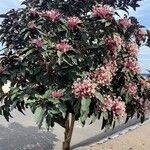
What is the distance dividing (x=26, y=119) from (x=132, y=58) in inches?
294

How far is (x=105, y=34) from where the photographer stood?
209 inches

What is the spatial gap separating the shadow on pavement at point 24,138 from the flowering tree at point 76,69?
4.77 meters

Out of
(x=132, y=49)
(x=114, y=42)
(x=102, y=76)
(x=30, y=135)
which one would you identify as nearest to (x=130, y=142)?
(x=30, y=135)

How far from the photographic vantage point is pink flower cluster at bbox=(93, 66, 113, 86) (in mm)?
4933

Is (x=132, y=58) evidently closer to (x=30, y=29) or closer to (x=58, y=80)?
(x=58, y=80)

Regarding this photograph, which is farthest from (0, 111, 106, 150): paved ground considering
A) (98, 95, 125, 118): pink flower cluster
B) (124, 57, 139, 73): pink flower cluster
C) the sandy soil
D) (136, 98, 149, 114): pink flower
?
(98, 95, 125, 118): pink flower cluster

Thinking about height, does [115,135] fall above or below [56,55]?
below

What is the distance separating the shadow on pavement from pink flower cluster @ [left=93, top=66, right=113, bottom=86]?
5730mm

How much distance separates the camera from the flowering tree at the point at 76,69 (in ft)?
15.9

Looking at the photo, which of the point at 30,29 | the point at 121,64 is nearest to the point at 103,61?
the point at 121,64

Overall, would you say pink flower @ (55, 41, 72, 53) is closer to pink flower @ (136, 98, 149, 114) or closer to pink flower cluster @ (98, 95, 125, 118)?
pink flower cluster @ (98, 95, 125, 118)

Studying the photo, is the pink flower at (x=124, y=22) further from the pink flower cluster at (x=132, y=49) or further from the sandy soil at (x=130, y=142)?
the sandy soil at (x=130, y=142)

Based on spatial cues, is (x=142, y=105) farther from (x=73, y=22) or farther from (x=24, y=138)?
(x=24, y=138)

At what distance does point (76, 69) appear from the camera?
524 centimetres
